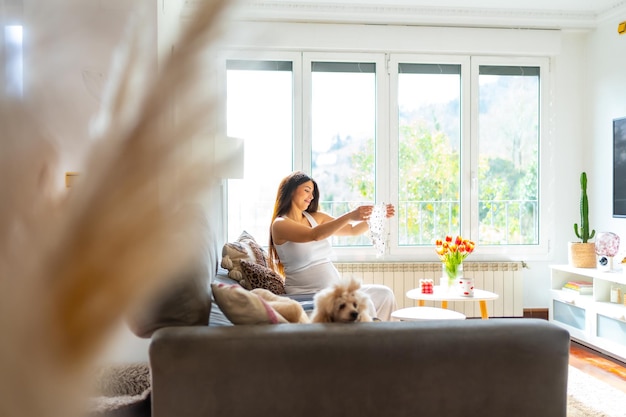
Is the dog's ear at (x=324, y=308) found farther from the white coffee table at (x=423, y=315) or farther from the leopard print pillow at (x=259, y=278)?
the white coffee table at (x=423, y=315)

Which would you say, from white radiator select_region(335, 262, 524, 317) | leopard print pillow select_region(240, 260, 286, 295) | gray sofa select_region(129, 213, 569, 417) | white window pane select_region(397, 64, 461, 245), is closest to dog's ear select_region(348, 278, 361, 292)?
gray sofa select_region(129, 213, 569, 417)

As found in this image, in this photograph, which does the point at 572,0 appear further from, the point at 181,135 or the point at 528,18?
the point at 181,135

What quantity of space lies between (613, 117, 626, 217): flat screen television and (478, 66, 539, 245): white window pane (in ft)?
2.36

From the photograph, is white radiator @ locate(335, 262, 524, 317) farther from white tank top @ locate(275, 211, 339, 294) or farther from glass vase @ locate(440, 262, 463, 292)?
white tank top @ locate(275, 211, 339, 294)

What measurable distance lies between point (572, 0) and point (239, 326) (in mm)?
4469

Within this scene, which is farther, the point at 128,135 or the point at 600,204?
the point at 600,204

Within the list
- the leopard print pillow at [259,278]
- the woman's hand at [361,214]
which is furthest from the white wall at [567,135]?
the leopard print pillow at [259,278]

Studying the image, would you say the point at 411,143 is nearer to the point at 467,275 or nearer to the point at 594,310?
the point at 467,275

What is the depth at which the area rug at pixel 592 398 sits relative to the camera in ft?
9.21

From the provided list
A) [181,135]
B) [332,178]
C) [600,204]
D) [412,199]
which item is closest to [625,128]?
[600,204]

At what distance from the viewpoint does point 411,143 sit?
5039 millimetres

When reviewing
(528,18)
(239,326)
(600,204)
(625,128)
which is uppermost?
(528,18)

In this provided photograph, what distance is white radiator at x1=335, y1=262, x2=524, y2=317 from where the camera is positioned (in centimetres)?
487

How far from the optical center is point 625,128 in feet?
14.4
